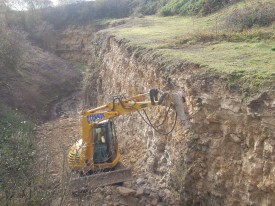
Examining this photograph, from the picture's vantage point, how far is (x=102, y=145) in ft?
31.0

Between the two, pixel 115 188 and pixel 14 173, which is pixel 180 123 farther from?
pixel 14 173

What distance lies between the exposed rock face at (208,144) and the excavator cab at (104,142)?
1.28m

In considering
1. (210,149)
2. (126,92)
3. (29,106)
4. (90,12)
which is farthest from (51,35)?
(210,149)

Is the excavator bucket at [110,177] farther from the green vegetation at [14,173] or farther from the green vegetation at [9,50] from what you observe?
the green vegetation at [9,50]

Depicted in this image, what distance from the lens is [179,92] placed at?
8641 millimetres

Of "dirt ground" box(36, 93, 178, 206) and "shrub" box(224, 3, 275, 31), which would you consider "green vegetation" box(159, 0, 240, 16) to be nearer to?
"shrub" box(224, 3, 275, 31)

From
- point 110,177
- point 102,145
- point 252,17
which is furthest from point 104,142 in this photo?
point 252,17

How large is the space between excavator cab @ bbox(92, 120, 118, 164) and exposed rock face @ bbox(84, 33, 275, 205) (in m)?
1.28

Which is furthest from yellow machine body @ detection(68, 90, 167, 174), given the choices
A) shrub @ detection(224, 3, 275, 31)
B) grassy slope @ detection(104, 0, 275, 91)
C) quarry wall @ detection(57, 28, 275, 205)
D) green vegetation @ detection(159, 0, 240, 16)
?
green vegetation @ detection(159, 0, 240, 16)

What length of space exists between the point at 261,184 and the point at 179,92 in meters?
3.08

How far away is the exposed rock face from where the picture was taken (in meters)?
6.53

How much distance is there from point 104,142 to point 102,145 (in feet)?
0.38

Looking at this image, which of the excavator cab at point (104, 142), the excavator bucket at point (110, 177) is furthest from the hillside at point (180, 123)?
the excavator cab at point (104, 142)

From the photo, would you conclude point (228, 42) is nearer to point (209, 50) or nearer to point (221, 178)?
point (209, 50)
